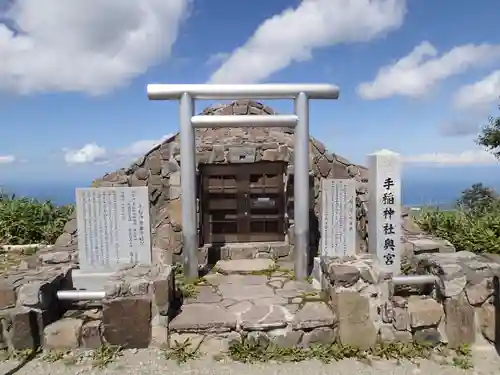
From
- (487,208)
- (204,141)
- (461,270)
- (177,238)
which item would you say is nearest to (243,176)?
(204,141)

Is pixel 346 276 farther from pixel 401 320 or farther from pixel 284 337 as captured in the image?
pixel 284 337

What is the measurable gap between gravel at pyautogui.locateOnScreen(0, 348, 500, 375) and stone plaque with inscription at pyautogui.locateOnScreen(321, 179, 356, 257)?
7.03 ft

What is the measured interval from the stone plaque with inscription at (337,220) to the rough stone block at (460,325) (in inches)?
73.5

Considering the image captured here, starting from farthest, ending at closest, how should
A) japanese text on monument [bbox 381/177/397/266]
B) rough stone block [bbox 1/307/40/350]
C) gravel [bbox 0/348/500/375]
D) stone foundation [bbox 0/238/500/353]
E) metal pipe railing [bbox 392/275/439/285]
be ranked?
japanese text on monument [bbox 381/177/397/266] < metal pipe railing [bbox 392/275/439/285] < stone foundation [bbox 0/238/500/353] < rough stone block [bbox 1/307/40/350] < gravel [bbox 0/348/500/375]

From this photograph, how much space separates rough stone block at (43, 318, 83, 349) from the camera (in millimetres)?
4352

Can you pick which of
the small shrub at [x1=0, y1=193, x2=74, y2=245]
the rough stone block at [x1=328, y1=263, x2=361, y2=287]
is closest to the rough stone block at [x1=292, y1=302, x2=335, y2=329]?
the rough stone block at [x1=328, y1=263, x2=361, y2=287]

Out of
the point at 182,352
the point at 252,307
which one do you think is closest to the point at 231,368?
the point at 182,352

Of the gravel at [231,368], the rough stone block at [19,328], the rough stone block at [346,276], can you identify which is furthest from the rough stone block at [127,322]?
the rough stone block at [346,276]

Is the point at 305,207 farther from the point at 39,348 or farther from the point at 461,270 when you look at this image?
the point at 39,348

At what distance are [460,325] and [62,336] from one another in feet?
15.1

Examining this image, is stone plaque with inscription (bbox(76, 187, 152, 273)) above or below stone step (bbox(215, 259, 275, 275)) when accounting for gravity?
above

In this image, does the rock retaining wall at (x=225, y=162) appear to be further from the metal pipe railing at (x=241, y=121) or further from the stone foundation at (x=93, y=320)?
the stone foundation at (x=93, y=320)

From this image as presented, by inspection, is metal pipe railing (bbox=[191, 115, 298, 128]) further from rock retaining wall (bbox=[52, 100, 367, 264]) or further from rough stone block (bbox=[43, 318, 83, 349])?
rough stone block (bbox=[43, 318, 83, 349])

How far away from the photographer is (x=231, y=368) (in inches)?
160
